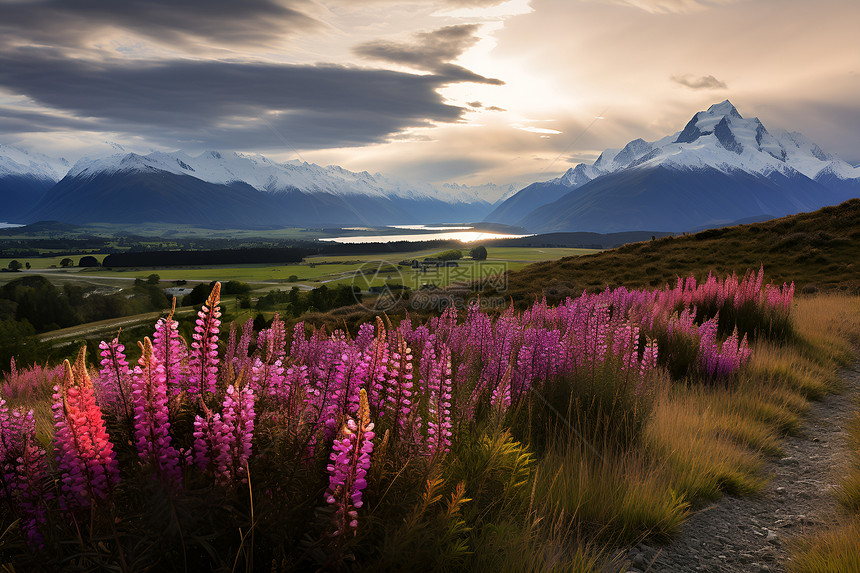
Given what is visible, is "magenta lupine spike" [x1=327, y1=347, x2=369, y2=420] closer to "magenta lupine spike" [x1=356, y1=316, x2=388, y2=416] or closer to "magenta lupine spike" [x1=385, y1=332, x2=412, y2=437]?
"magenta lupine spike" [x1=356, y1=316, x2=388, y2=416]

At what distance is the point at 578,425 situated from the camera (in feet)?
16.3

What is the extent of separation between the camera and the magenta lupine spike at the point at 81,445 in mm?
1691

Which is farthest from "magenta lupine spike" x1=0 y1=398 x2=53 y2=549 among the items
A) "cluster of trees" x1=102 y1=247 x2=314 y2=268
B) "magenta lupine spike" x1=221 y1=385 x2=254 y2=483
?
"cluster of trees" x1=102 y1=247 x2=314 y2=268

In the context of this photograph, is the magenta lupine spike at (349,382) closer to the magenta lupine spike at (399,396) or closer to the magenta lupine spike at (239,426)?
the magenta lupine spike at (399,396)

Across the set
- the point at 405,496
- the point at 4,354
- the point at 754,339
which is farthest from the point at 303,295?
the point at 405,496

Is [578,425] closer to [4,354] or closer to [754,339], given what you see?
[754,339]

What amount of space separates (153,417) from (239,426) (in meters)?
0.35

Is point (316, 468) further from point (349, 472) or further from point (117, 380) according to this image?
point (117, 380)

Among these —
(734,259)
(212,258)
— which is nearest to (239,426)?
(734,259)

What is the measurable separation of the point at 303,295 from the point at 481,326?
28.7 m

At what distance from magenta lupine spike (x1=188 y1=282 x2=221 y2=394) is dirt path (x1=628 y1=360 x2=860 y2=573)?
2.59 m

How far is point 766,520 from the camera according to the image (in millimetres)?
4129

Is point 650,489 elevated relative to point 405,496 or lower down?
lower down

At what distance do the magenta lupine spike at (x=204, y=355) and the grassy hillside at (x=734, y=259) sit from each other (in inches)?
883
